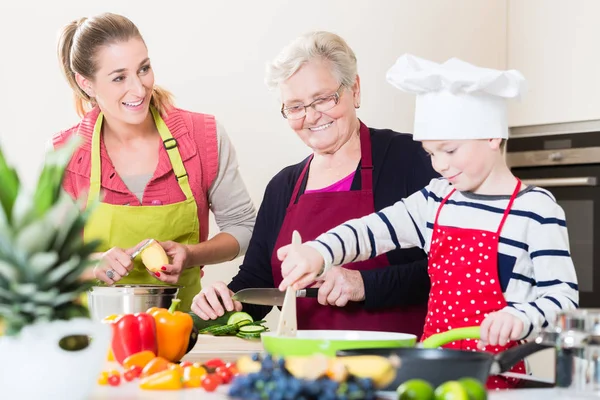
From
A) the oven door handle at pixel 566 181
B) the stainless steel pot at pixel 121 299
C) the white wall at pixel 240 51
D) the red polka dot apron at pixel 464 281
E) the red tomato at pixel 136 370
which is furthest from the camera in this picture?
the oven door handle at pixel 566 181

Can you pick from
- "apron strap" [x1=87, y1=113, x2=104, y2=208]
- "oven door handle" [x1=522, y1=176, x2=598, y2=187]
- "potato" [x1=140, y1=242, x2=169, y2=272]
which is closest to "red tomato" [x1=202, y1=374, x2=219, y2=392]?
"potato" [x1=140, y1=242, x2=169, y2=272]

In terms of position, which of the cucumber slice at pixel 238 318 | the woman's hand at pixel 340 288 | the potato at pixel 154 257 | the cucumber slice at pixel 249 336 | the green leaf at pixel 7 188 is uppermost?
the green leaf at pixel 7 188

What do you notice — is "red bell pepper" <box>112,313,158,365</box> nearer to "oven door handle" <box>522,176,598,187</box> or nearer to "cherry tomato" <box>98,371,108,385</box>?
"cherry tomato" <box>98,371,108,385</box>

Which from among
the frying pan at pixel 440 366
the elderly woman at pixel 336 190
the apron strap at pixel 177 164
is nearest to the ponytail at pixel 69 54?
the apron strap at pixel 177 164

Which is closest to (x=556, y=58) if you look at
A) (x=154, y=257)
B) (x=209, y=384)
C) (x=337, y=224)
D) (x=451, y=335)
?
(x=337, y=224)

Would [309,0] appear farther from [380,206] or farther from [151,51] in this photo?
[380,206]

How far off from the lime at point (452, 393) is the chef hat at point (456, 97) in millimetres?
698

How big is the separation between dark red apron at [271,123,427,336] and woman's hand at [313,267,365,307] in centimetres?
8

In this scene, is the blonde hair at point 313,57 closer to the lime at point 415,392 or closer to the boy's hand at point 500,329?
the boy's hand at point 500,329

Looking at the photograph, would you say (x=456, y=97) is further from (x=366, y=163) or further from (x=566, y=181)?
(x=566, y=181)

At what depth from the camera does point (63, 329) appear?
0.98m

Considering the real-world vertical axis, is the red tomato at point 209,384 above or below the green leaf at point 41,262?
below

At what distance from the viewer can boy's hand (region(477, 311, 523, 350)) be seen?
4.08ft

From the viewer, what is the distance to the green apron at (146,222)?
2.33m
